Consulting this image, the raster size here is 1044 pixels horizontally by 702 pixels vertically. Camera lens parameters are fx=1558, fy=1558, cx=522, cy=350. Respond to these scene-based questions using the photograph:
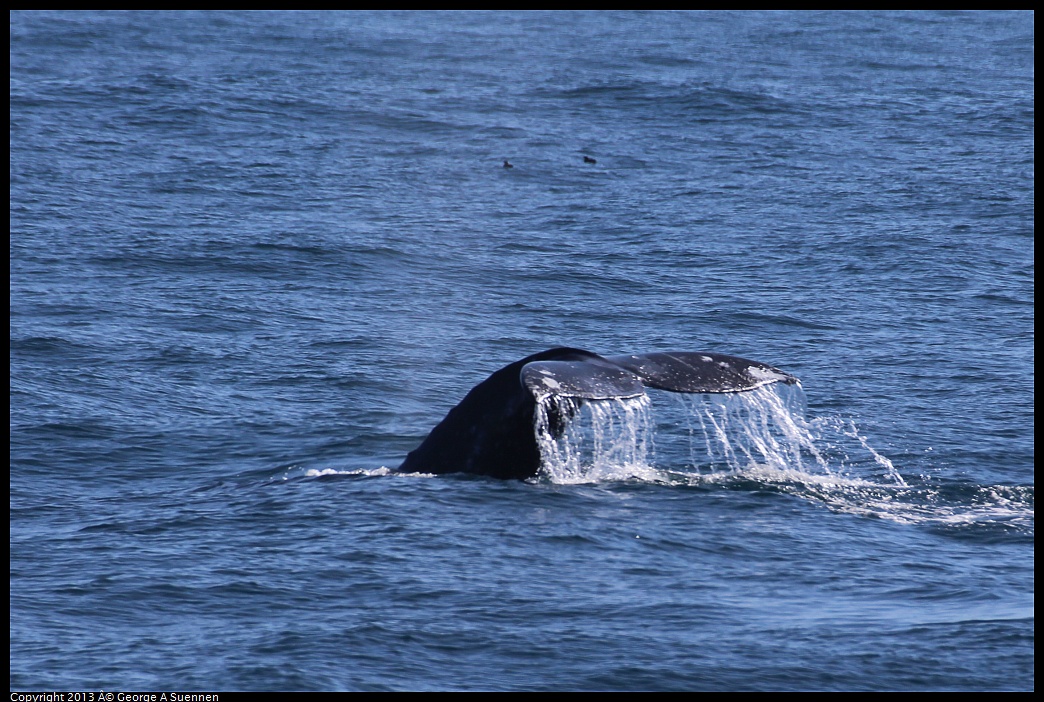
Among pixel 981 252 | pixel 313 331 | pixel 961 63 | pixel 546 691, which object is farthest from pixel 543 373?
pixel 961 63

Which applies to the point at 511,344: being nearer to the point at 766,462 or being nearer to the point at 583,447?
the point at 583,447

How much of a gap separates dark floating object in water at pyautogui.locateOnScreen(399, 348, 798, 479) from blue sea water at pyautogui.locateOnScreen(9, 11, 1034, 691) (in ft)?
0.51

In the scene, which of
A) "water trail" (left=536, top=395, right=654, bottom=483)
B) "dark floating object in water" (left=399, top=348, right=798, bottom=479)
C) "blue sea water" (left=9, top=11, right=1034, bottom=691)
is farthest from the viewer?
"water trail" (left=536, top=395, right=654, bottom=483)

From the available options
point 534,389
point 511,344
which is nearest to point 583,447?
point 534,389

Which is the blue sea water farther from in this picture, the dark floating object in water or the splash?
the dark floating object in water

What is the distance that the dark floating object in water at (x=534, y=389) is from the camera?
7.78 metres

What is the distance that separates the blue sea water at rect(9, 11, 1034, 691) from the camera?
662 cm

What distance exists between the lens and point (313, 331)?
1418 centimetres

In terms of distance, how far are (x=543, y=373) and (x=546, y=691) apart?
2.20 metres

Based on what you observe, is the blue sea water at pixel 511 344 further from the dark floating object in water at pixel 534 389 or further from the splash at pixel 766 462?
the dark floating object in water at pixel 534 389

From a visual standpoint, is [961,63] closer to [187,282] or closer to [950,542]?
[187,282]

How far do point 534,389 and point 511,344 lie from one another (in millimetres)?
6077

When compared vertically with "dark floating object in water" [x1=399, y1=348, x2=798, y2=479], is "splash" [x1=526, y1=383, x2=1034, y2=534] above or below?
below

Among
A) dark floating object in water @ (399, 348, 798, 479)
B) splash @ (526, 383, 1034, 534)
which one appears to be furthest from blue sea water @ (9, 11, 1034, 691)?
dark floating object in water @ (399, 348, 798, 479)
